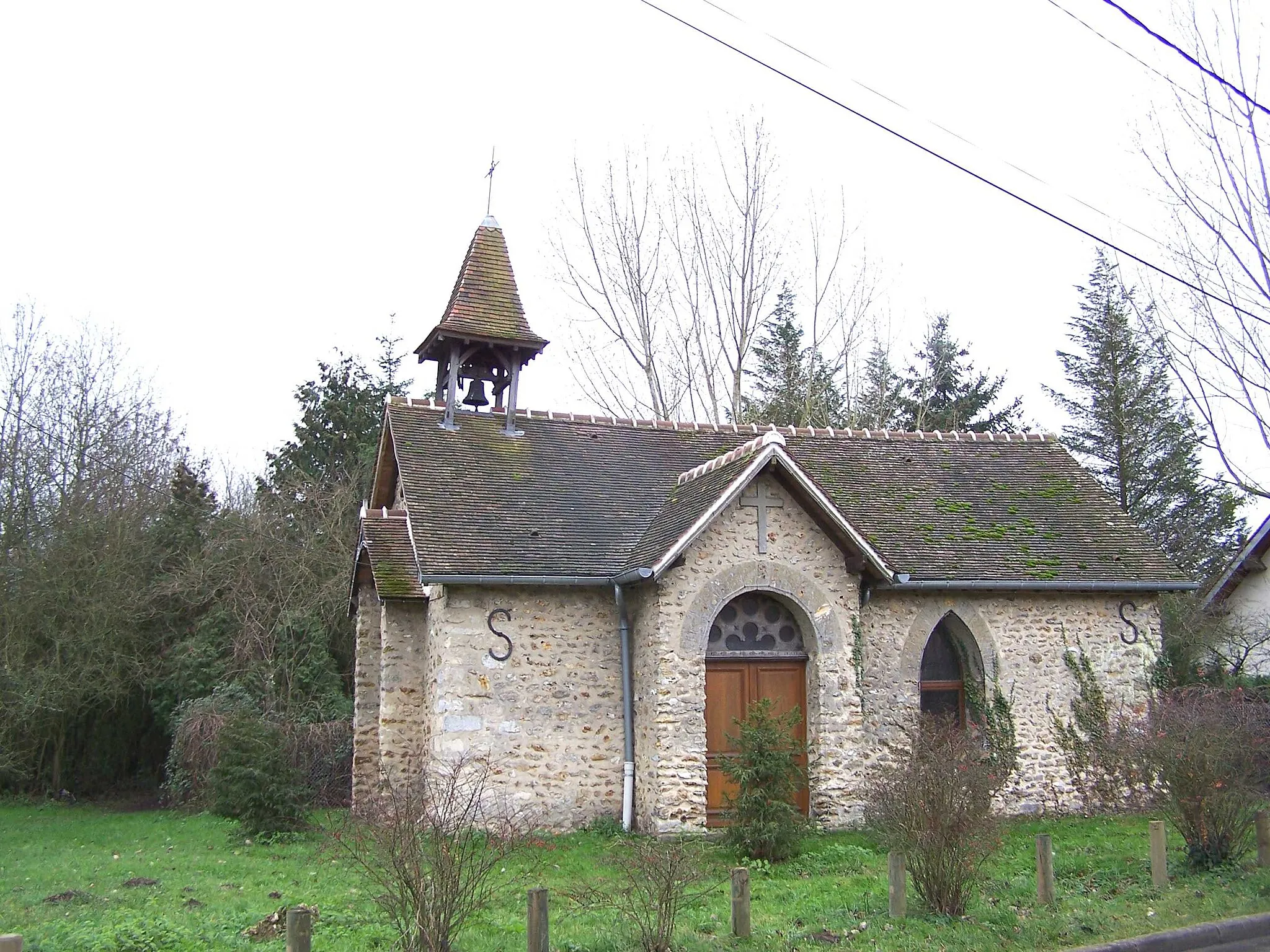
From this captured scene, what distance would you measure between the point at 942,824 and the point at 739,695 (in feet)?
17.8

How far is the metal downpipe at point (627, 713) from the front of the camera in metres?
13.3

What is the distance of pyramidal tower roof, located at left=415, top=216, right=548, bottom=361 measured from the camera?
1628cm

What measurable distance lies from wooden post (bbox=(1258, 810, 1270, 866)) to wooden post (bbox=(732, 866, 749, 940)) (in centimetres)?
555

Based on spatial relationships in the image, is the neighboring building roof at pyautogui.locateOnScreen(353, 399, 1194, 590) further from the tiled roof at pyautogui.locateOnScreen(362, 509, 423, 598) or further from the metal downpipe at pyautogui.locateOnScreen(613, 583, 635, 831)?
the metal downpipe at pyautogui.locateOnScreen(613, 583, 635, 831)

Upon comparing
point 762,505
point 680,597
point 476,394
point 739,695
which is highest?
point 476,394

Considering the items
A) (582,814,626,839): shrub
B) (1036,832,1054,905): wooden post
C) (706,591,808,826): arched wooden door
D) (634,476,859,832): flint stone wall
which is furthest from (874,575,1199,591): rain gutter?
(1036,832,1054,905): wooden post

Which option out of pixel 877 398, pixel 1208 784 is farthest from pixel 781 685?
pixel 877 398

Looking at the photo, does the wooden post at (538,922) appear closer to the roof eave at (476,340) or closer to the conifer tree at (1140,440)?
the roof eave at (476,340)

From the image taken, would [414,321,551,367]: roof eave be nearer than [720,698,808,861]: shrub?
No

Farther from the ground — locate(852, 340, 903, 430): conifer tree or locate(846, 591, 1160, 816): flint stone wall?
locate(852, 340, 903, 430): conifer tree

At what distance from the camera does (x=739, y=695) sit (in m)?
13.6

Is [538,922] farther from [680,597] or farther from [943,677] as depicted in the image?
[943,677]

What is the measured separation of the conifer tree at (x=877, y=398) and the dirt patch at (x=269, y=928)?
21.9m

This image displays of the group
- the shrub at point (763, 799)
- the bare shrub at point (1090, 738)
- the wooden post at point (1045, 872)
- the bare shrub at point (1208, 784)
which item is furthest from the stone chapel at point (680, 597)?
the wooden post at point (1045, 872)
